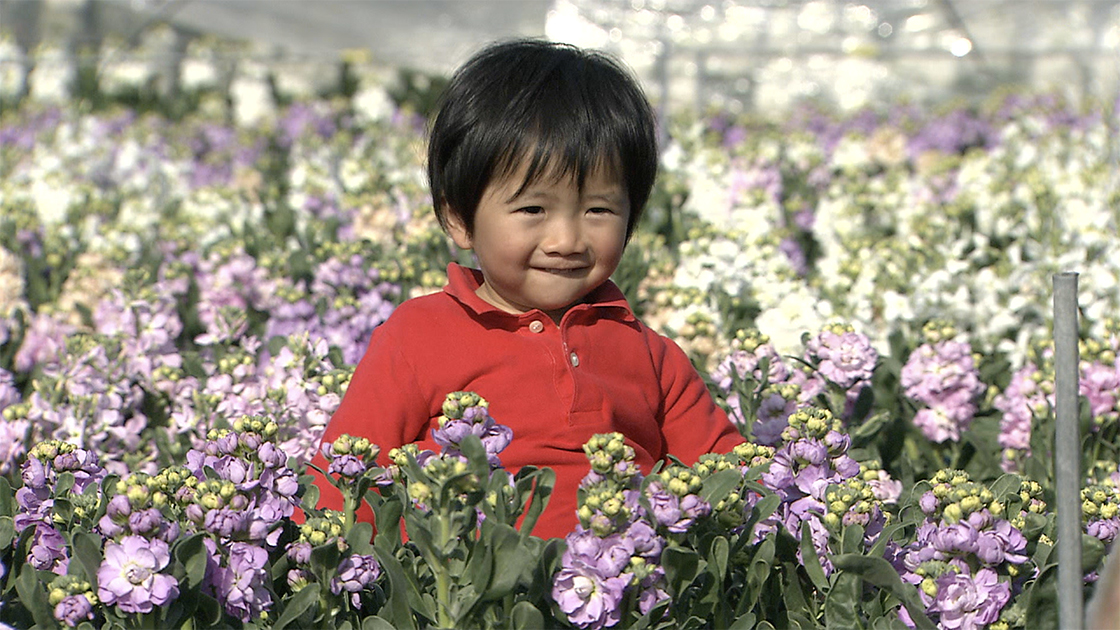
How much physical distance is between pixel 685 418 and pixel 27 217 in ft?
8.86

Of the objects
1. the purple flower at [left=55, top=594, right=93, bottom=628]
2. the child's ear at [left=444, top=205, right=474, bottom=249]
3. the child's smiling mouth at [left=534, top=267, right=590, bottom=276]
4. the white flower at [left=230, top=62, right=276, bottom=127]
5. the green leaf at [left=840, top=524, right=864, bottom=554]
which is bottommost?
the white flower at [left=230, top=62, right=276, bottom=127]

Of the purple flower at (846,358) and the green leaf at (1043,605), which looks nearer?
the green leaf at (1043,605)

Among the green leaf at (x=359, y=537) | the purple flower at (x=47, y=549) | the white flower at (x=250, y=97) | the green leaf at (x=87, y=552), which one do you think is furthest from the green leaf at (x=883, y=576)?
the white flower at (x=250, y=97)

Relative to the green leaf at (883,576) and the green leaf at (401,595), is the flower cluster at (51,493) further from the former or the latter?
the green leaf at (883,576)

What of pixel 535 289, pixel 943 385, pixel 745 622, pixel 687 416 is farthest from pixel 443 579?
pixel 943 385

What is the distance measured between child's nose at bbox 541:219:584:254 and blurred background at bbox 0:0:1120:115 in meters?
3.87

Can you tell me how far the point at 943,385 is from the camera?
282cm

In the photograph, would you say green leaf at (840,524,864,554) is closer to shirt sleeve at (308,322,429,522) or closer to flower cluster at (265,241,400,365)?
shirt sleeve at (308,322,429,522)

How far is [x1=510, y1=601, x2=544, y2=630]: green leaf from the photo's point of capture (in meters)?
1.63

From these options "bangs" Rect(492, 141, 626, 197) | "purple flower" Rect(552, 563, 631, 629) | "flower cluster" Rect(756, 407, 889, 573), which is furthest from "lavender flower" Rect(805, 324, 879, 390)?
"purple flower" Rect(552, 563, 631, 629)

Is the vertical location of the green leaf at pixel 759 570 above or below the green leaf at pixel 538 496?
below

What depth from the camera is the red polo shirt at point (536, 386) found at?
2.09 m

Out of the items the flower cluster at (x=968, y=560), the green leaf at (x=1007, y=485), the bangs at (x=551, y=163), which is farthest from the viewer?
the bangs at (x=551, y=163)

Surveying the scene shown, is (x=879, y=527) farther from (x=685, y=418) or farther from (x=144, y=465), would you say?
(x=144, y=465)
